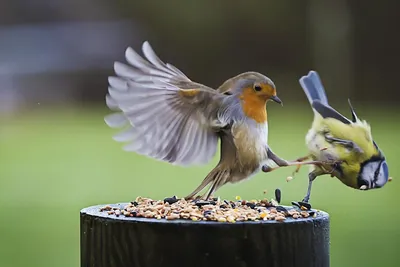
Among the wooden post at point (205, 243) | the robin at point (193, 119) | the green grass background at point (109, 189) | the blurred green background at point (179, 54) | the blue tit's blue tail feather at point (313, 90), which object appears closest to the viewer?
the wooden post at point (205, 243)

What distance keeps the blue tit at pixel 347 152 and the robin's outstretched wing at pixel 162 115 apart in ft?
0.81

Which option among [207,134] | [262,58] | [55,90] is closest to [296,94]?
[262,58]

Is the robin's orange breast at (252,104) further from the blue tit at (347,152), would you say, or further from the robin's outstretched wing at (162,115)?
the blue tit at (347,152)

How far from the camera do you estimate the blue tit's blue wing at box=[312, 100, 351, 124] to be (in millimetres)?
1760

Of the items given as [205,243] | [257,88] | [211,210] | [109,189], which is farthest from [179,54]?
[205,243]

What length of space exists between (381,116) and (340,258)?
6200 mm

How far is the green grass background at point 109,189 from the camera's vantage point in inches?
179

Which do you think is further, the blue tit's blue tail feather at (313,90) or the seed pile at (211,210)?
the blue tit's blue tail feather at (313,90)

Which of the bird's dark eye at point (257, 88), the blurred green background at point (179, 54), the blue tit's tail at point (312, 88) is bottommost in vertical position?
the bird's dark eye at point (257, 88)

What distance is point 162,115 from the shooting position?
1.69 metres

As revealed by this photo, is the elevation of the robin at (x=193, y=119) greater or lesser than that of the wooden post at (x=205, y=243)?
greater

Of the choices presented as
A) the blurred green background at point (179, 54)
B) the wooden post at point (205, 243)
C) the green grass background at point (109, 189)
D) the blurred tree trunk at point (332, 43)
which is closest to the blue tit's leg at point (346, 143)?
the wooden post at point (205, 243)

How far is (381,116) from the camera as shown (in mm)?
10109

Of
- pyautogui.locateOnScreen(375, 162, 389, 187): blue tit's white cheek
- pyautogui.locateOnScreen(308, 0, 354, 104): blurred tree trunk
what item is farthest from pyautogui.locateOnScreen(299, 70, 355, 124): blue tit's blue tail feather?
pyautogui.locateOnScreen(308, 0, 354, 104): blurred tree trunk
